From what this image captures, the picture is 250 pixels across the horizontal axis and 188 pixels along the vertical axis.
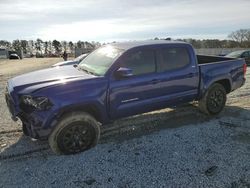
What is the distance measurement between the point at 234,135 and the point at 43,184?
3.75 metres

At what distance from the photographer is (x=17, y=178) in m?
4.06

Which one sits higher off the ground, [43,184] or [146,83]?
[146,83]

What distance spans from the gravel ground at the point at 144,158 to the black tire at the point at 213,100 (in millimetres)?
286

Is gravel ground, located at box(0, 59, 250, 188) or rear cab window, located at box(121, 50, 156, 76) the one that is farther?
rear cab window, located at box(121, 50, 156, 76)

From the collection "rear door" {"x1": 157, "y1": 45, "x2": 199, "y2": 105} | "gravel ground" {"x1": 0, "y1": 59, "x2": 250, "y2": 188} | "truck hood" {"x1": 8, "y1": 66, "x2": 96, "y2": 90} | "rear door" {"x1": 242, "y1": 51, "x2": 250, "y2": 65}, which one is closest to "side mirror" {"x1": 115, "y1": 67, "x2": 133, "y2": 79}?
"truck hood" {"x1": 8, "y1": 66, "x2": 96, "y2": 90}

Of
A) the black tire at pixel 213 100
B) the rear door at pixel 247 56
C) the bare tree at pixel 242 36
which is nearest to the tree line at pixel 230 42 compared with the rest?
the bare tree at pixel 242 36

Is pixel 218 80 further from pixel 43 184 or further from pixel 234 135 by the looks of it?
pixel 43 184

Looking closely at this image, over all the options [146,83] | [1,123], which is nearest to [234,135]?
[146,83]

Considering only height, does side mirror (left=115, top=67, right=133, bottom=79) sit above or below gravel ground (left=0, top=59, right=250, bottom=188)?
above

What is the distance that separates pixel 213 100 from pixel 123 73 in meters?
2.87

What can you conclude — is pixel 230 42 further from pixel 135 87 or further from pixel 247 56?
pixel 135 87

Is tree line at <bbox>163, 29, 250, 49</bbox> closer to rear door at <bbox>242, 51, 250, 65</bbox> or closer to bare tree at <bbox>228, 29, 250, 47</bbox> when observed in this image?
bare tree at <bbox>228, 29, 250, 47</bbox>

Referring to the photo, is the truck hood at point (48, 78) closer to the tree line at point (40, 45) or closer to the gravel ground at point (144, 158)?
the gravel ground at point (144, 158)

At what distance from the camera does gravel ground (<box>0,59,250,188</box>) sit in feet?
13.0
